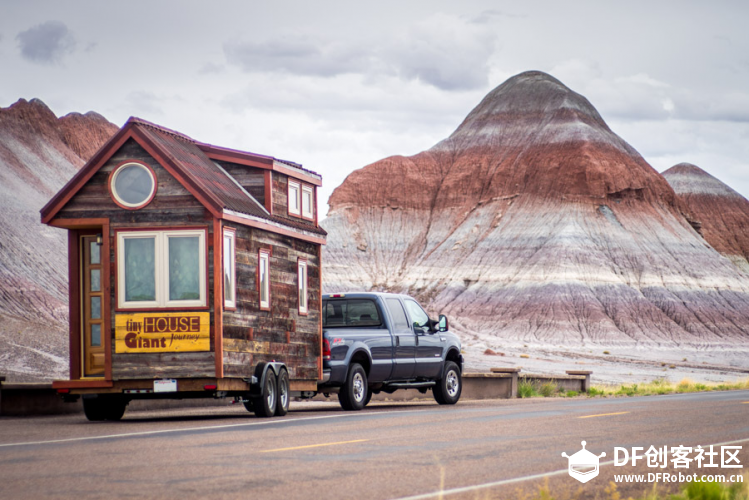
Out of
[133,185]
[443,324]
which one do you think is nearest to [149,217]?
[133,185]

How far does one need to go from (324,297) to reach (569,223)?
76030 mm

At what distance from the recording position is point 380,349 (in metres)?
19.5

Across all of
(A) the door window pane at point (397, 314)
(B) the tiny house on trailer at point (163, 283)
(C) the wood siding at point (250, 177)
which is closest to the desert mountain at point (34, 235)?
(C) the wood siding at point (250, 177)

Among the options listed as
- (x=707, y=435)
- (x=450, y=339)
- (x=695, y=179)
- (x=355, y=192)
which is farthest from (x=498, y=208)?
(x=707, y=435)

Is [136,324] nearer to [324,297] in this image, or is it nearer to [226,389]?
[226,389]

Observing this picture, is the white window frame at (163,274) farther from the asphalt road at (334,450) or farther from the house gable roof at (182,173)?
the asphalt road at (334,450)

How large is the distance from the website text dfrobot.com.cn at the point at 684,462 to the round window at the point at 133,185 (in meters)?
9.25

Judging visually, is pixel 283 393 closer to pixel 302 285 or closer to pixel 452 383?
pixel 302 285

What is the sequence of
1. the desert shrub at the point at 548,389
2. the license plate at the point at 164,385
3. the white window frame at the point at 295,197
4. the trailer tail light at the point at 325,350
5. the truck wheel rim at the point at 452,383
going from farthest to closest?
the desert shrub at the point at 548,389 < the truck wheel rim at the point at 452,383 < the white window frame at the point at 295,197 < the trailer tail light at the point at 325,350 < the license plate at the point at 164,385

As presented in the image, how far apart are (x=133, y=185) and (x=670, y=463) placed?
10.4m

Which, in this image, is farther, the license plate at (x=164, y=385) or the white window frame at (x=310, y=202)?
the white window frame at (x=310, y=202)

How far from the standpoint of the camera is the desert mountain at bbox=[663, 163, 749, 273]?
415ft

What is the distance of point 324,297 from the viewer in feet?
66.7

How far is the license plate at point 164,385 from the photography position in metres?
16.2
